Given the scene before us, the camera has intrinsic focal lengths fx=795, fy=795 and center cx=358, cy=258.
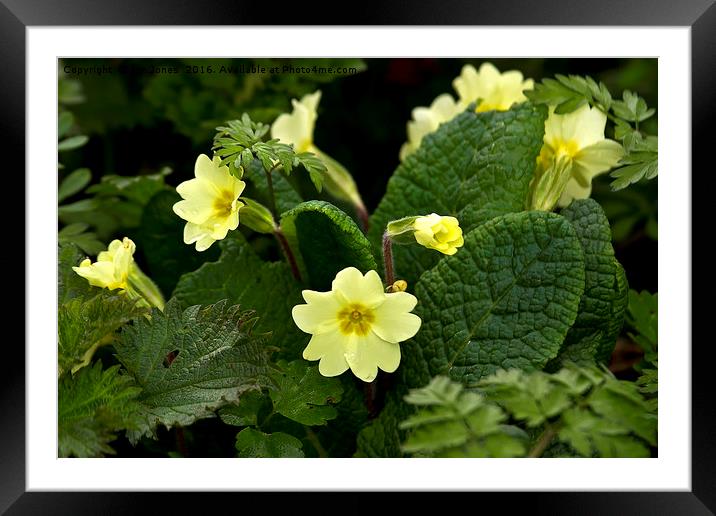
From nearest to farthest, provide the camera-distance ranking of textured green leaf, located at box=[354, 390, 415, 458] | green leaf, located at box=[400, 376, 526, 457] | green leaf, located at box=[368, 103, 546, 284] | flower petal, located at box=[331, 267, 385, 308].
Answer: green leaf, located at box=[400, 376, 526, 457] → flower petal, located at box=[331, 267, 385, 308] → textured green leaf, located at box=[354, 390, 415, 458] → green leaf, located at box=[368, 103, 546, 284]

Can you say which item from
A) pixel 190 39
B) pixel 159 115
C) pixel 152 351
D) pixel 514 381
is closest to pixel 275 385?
pixel 152 351

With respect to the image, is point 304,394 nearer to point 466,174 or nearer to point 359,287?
point 359,287

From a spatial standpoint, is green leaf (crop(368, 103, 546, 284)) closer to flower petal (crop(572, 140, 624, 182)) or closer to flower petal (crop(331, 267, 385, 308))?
flower petal (crop(572, 140, 624, 182))

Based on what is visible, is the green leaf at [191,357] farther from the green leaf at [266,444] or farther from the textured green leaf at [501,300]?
the textured green leaf at [501,300]

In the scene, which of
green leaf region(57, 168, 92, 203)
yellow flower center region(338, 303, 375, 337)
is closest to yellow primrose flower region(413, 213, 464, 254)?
yellow flower center region(338, 303, 375, 337)

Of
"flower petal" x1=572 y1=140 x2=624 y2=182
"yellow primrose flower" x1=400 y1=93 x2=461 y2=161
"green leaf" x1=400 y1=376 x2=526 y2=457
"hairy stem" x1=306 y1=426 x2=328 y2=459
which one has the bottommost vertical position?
"hairy stem" x1=306 y1=426 x2=328 y2=459
